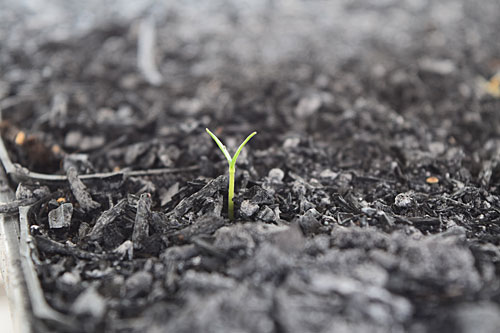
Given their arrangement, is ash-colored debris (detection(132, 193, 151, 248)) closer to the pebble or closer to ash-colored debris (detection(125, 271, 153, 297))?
ash-colored debris (detection(125, 271, 153, 297))

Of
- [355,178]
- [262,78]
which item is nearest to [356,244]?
[355,178]

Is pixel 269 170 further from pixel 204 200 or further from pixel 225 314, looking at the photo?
pixel 225 314

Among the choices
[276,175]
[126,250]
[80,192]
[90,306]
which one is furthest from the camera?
[276,175]

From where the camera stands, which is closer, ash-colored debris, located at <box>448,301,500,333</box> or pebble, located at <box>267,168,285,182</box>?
ash-colored debris, located at <box>448,301,500,333</box>

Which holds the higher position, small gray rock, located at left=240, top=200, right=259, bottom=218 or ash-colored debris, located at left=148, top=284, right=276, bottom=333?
ash-colored debris, located at left=148, top=284, right=276, bottom=333

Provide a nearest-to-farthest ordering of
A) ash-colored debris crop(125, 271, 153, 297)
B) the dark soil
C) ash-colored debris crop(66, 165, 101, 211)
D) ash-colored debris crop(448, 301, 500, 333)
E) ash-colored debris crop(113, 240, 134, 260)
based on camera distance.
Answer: ash-colored debris crop(448, 301, 500, 333) < the dark soil < ash-colored debris crop(125, 271, 153, 297) < ash-colored debris crop(113, 240, 134, 260) < ash-colored debris crop(66, 165, 101, 211)

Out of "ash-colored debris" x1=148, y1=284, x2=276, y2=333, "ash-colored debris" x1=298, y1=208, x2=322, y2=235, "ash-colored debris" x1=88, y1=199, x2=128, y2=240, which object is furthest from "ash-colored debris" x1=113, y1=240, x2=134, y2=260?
"ash-colored debris" x1=298, y1=208, x2=322, y2=235

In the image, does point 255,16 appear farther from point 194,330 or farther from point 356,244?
point 194,330

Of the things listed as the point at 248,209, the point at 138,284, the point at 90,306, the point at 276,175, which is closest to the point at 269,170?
the point at 276,175
